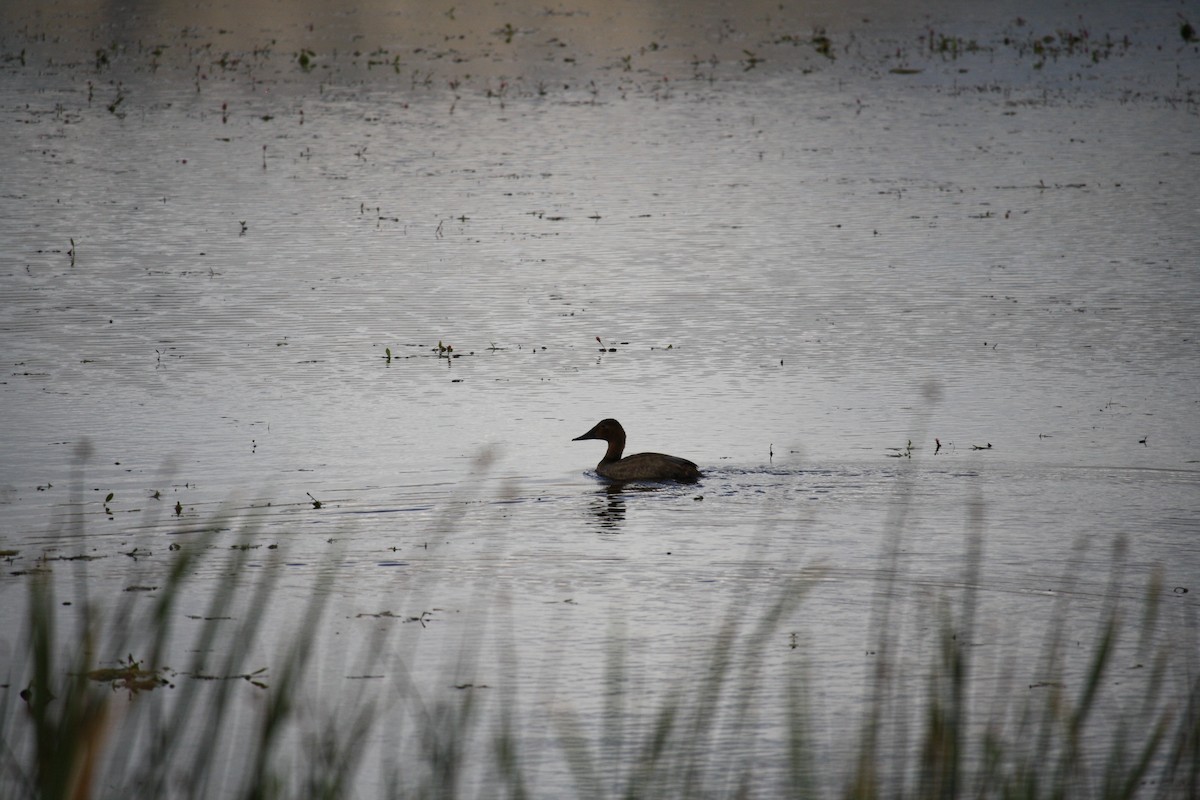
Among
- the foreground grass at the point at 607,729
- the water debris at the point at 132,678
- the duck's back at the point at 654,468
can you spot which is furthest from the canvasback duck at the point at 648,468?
the water debris at the point at 132,678

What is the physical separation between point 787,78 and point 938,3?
21.0 m

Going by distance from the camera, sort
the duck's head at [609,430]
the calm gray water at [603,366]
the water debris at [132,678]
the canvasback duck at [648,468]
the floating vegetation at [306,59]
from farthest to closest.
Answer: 1. the floating vegetation at [306,59]
2. the duck's head at [609,430]
3. the canvasback duck at [648,468]
4. the calm gray water at [603,366]
5. the water debris at [132,678]

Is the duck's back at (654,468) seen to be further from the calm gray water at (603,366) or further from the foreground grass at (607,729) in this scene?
the foreground grass at (607,729)

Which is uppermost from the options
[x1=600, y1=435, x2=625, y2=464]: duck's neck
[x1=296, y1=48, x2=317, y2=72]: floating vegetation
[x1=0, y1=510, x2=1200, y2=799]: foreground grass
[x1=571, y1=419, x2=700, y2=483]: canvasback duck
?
[x1=296, y1=48, x2=317, y2=72]: floating vegetation

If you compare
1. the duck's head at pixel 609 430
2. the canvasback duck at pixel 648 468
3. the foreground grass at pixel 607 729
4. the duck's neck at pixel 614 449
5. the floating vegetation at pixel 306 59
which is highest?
the floating vegetation at pixel 306 59

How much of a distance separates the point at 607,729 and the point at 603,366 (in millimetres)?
8430

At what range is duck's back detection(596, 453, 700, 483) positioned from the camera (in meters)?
11.8

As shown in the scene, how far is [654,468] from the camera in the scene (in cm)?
1184

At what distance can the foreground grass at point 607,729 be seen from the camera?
13.8 feet

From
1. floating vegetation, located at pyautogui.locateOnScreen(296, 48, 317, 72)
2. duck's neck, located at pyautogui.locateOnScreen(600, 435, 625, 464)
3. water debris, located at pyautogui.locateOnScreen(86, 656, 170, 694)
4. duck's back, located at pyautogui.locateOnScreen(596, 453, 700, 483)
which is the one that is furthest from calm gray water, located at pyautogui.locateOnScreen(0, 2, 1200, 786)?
floating vegetation, located at pyautogui.locateOnScreen(296, 48, 317, 72)

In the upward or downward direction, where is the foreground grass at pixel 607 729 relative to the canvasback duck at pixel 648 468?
downward

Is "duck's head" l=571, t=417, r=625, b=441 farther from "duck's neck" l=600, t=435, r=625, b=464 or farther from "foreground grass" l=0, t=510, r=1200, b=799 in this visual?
"foreground grass" l=0, t=510, r=1200, b=799

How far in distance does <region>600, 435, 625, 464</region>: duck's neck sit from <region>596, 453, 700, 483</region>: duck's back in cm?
31

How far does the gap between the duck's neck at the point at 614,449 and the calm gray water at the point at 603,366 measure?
0.24 meters
